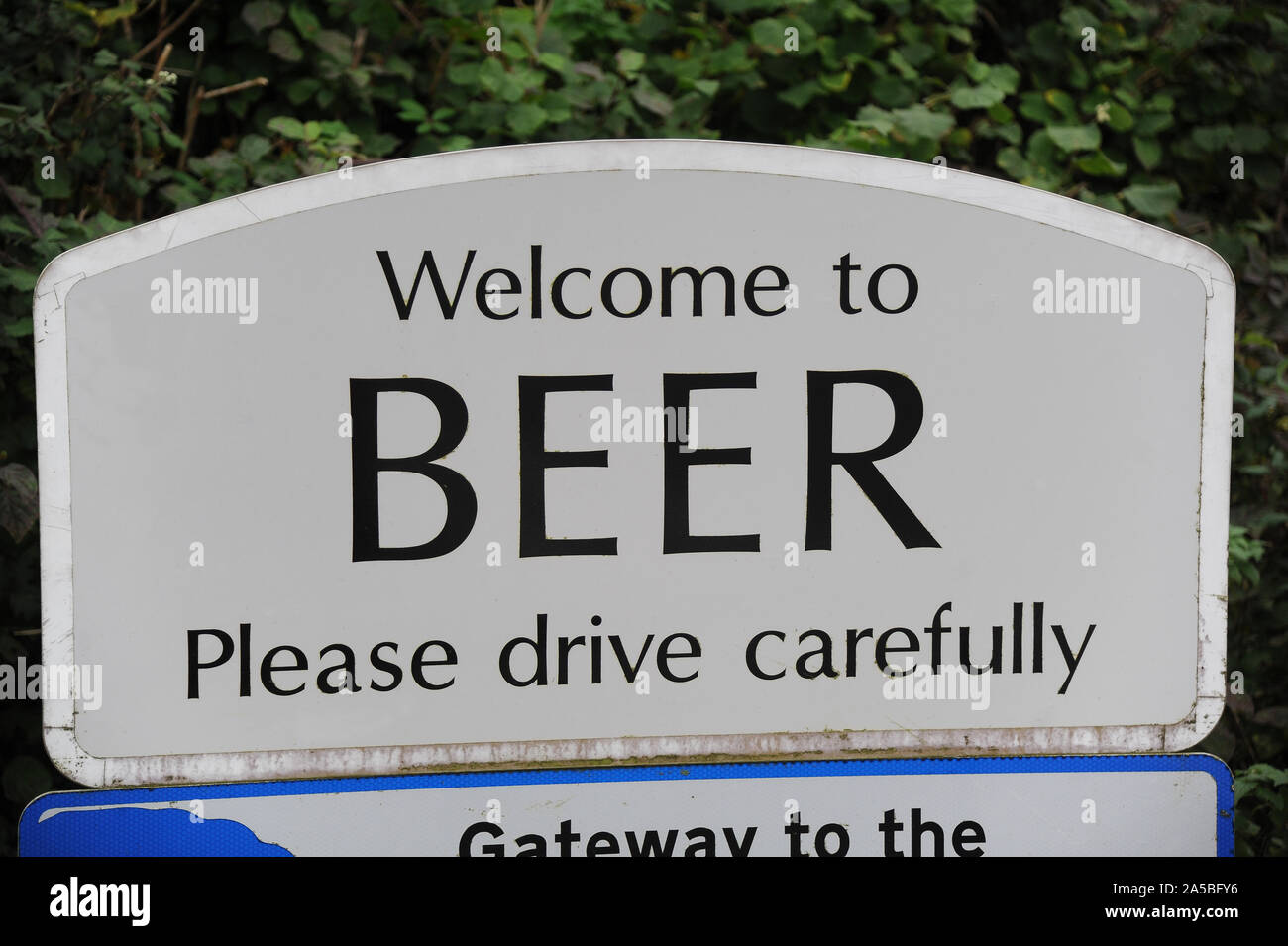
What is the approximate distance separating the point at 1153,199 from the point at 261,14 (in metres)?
2.41

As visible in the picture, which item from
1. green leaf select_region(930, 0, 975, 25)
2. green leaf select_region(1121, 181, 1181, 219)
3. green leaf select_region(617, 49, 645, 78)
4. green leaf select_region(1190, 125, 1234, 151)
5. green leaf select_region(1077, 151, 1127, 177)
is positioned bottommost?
green leaf select_region(1121, 181, 1181, 219)

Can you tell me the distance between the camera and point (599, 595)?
1.53 metres

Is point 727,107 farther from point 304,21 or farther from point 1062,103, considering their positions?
point 304,21

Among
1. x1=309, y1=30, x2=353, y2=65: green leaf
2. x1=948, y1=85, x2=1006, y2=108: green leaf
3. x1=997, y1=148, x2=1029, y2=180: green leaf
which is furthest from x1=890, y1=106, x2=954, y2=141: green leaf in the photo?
x1=309, y1=30, x2=353, y2=65: green leaf

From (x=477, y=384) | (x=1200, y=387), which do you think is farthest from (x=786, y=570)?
(x=1200, y=387)

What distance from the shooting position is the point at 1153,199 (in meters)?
3.35

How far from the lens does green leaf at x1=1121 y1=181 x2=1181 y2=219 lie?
3.33m

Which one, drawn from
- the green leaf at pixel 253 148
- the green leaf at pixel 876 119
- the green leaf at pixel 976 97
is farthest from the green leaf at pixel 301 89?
the green leaf at pixel 976 97

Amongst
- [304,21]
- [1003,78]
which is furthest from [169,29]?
[1003,78]

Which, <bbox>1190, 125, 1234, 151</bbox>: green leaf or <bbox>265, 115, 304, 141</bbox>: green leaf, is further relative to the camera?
<bbox>1190, 125, 1234, 151</bbox>: green leaf

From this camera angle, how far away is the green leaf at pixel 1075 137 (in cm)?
335

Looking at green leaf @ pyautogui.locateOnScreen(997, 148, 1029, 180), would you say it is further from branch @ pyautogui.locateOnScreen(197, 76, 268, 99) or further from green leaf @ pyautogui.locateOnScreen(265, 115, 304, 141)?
branch @ pyautogui.locateOnScreen(197, 76, 268, 99)

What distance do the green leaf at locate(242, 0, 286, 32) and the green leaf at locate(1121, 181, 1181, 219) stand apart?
2274 millimetres

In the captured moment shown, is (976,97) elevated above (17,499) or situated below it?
above
